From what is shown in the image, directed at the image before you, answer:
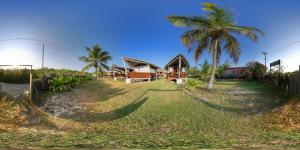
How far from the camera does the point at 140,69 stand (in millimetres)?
37938

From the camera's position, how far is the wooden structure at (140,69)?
111 ft

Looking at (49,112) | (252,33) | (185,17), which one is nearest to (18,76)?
(49,112)

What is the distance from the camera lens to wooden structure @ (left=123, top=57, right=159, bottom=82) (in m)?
33.8

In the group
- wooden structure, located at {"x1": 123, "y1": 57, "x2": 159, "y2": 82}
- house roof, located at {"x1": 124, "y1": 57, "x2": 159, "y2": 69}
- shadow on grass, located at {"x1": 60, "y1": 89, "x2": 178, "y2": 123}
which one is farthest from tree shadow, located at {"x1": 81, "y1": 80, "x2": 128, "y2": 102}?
house roof, located at {"x1": 124, "y1": 57, "x2": 159, "y2": 69}

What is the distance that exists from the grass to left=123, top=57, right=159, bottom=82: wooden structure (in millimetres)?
15822

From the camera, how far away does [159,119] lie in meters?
12.8

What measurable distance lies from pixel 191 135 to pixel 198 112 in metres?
4.46

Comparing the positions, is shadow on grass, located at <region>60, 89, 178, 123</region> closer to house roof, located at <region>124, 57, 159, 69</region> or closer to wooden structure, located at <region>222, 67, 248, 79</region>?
house roof, located at <region>124, 57, 159, 69</region>

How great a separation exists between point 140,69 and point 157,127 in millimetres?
26626

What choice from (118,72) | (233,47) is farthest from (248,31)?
(118,72)

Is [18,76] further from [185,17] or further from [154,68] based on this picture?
[154,68]

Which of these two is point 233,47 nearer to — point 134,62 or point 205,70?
point 134,62

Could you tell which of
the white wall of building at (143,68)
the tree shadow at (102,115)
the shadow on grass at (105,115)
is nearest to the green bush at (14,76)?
the tree shadow at (102,115)

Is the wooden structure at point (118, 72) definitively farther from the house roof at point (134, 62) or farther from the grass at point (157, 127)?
the grass at point (157, 127)
